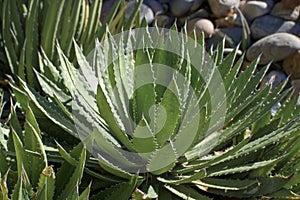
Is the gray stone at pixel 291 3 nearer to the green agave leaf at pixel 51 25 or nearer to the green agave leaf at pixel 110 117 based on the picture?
the green agave leaf at pixel 51 25

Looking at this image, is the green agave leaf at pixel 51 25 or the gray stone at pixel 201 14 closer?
the green agave leaf at pixel 51 25

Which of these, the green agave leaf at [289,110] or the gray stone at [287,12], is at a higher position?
the green agave leaf at [289,110]

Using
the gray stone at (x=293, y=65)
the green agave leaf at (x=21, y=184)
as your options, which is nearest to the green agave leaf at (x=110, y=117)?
the green agave leaf at (x=21, y=184)

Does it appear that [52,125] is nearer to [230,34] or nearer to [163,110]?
[163,110]

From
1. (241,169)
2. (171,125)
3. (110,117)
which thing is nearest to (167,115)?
(171,125)

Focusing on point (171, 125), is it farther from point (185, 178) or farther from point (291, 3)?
point (291, 3)

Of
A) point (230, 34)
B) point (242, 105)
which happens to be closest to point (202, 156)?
point (242, 105)
